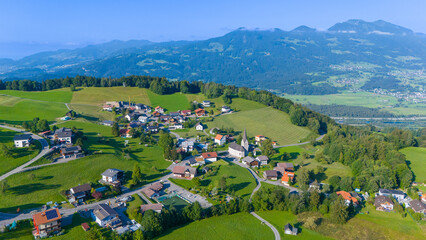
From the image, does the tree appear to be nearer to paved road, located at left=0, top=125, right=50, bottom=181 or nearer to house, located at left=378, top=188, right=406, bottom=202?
house, located at left=378, top=188, right=406, bottom=202

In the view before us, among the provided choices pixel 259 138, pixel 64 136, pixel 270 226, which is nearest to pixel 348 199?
pixel 270 226

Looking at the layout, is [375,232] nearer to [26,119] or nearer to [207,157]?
[207,157]

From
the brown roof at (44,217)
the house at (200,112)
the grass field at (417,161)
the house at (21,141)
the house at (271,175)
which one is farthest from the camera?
the house at (200,112)

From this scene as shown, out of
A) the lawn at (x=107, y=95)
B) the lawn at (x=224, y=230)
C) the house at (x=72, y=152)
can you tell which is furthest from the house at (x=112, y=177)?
the lawn at (x=107, y=95)

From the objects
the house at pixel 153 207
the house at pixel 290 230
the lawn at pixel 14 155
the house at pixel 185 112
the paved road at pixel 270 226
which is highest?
the lawn at pixel 14 155

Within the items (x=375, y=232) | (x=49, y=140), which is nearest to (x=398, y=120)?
(x=375, y=232)

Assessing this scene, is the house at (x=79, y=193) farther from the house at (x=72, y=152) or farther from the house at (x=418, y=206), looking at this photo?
the house at (x=418, y=206)
